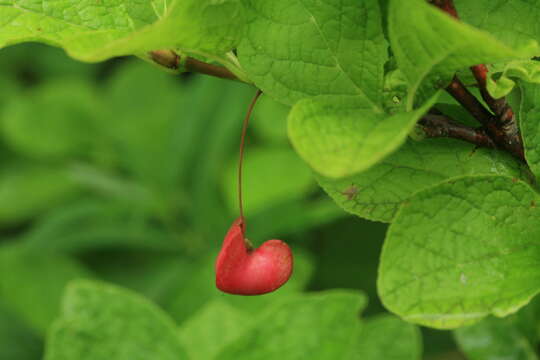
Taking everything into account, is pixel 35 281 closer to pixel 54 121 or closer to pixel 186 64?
pixel 54 121

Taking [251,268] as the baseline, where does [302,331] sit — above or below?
below

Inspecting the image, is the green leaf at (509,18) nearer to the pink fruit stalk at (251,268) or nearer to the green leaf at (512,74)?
the green leaf at (512,74)

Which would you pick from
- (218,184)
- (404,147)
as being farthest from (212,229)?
(404,147)

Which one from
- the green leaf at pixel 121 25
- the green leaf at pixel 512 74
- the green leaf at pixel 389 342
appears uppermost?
the green leaf at pixel 121 25

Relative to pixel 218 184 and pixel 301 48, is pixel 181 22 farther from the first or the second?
pixel 218 184

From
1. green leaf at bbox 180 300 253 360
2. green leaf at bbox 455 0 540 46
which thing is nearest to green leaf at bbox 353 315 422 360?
green leaf at bbox 180 300 253 360

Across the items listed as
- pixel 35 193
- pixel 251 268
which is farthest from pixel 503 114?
pixel 35 193

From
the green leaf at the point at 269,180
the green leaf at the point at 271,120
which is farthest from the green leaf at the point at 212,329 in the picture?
the green leaf at the point at 271,120
